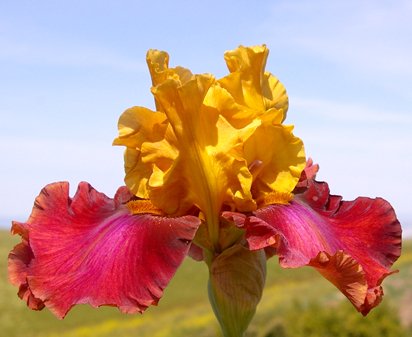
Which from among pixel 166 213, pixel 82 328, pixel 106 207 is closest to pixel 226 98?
pixel 166 213

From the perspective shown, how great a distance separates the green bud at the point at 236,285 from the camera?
1.91 meters

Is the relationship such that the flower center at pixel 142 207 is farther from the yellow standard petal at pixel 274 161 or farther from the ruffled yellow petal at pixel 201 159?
the yellow standard petal at pixel 274 161

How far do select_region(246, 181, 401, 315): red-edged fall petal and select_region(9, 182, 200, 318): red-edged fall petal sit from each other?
0.80ft

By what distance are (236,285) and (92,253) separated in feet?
1.30

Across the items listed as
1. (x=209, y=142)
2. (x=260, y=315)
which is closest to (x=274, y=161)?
(x=209, y=142)

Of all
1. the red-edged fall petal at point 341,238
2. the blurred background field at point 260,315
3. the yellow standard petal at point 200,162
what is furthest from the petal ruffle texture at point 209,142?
the blurred background field at point 260,315

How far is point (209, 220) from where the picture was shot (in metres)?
1.90

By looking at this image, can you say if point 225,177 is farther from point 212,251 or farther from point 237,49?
point 237,49

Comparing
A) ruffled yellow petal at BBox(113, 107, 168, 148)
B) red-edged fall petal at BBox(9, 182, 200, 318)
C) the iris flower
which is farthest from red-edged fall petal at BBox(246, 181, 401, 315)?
ruffled yellow petal at BBox(113, 107, 168, 148)

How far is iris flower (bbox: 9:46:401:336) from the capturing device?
176 centimetres

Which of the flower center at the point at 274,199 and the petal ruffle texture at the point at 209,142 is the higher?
the petal ruffle texture at the point at 209,142

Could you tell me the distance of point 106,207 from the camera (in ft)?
7.04

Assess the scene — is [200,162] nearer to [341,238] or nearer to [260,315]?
[341,238]

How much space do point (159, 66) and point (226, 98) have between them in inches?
8.7
